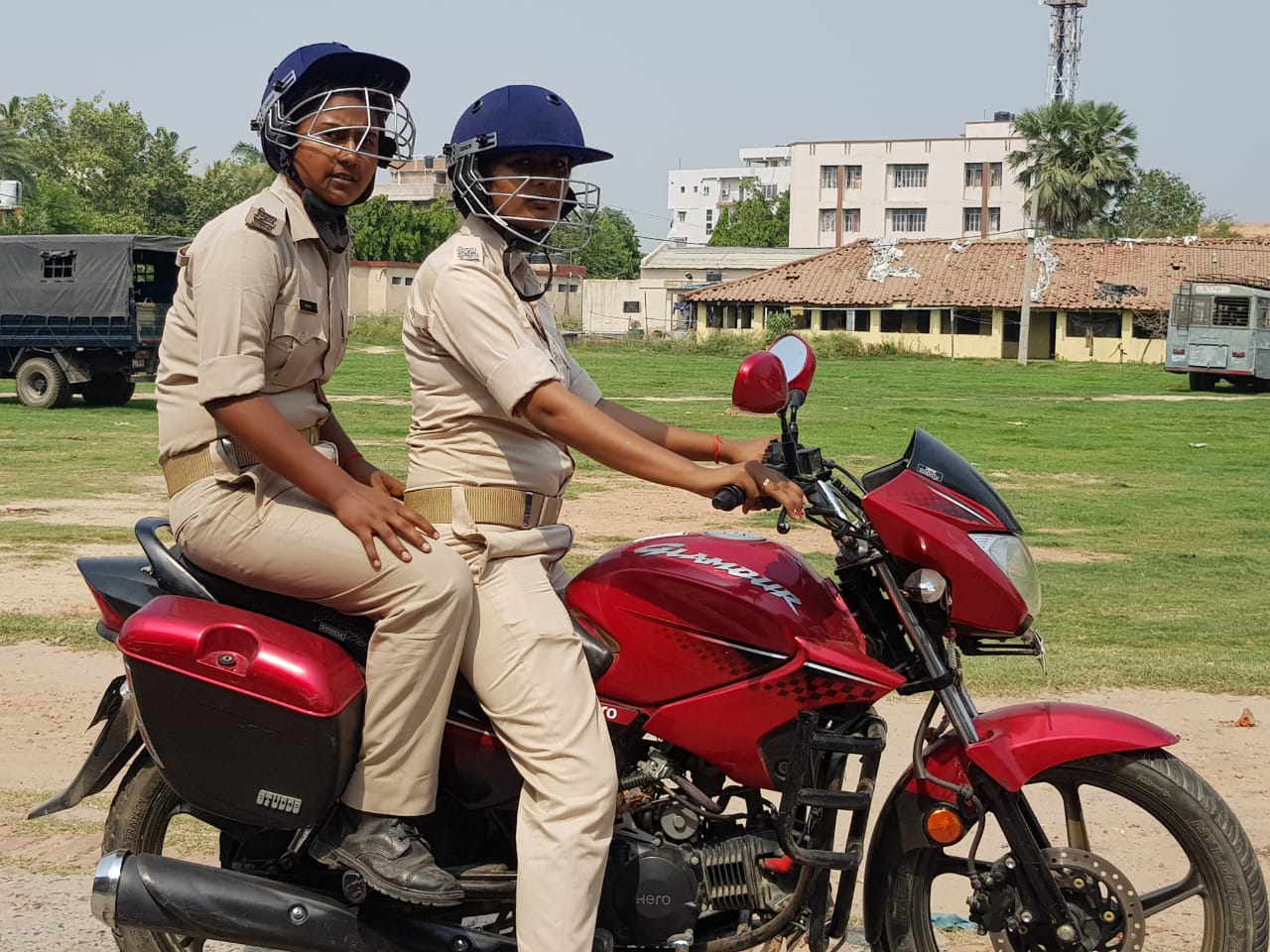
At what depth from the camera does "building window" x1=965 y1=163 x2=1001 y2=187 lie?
87812mm

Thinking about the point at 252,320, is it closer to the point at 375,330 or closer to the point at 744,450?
the point at 744,450

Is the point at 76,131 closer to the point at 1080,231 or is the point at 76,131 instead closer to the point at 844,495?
the point at 1080,231

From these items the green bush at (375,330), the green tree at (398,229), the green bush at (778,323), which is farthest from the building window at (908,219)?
the green bush at (375,330)

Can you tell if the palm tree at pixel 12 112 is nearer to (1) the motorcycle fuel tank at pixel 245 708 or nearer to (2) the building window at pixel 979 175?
(2) the building window at pixel 979 175

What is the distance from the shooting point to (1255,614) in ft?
30.3

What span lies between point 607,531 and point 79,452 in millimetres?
8357

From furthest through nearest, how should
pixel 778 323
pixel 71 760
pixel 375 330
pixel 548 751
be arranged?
pixel 778 323 < pixel 375 330 < pixel 71 760 < pixel 548 751

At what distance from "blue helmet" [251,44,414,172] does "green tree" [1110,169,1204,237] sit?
82975 millimetres

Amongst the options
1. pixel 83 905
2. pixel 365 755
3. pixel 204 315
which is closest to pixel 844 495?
pixel 365 755

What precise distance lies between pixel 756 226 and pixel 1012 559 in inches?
3977

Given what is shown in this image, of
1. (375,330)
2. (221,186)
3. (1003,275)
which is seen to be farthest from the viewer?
(221,186)

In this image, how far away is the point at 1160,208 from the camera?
3391 inches

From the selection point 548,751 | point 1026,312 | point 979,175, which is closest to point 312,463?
point 548,751

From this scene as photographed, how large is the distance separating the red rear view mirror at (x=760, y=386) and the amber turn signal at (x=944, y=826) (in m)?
1.05
